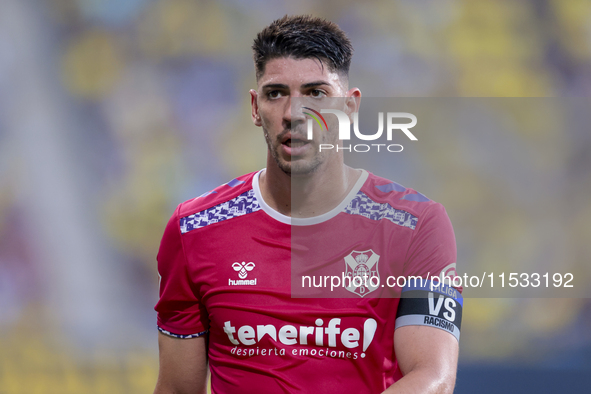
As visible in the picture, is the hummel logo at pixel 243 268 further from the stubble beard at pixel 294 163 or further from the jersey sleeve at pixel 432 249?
the jersey sleeve at pixel 432 249

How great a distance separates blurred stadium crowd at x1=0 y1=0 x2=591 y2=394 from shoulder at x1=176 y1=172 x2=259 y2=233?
142 centimetres

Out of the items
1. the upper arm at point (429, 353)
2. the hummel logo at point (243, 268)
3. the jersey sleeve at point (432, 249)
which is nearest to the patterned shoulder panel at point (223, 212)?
the hummel logo at point (243, 268)

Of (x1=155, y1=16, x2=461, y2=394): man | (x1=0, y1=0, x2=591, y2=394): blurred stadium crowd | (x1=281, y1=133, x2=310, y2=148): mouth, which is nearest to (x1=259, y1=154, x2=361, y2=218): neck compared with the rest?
(x1=155, y1=16, x2=461, y2=394): man

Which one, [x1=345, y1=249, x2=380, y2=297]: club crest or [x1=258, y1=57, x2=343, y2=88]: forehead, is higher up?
[x1=258, y1=57, x2=343, y2=88]: forehead

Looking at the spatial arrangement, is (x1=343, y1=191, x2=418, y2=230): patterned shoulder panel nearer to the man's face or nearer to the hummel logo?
the man's face

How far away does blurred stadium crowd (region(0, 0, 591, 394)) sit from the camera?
3309mm

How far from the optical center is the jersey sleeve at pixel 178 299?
1983mm

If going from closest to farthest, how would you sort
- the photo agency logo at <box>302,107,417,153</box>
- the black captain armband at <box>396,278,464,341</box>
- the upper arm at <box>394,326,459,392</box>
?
the upper arm at <box>394,326,459,392</box>, the black captain armband at <box>396,278,464,341</box>, the photo agency logo at <box>302,107,417,153</box>

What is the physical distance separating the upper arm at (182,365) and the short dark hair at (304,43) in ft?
3.12

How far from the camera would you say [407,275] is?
1.82 meters

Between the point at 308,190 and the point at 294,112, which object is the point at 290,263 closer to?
the point at 308,190

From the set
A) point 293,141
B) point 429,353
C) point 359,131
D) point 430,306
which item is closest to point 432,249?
point 430,306

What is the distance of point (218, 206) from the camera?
2.04 metres

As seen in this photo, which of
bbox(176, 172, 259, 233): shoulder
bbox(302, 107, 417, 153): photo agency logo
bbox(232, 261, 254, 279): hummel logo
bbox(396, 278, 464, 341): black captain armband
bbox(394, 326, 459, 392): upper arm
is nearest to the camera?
bbox(394, 326, 459, 392): upper arm
